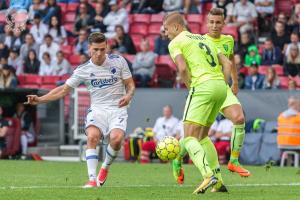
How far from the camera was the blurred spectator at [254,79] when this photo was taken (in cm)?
2477

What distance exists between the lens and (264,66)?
25828 millimetres

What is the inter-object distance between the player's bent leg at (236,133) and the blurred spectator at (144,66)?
11.0 metres

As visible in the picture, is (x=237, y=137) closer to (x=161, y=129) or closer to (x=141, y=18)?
(x=161, y=129)

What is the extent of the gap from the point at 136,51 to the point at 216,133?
19.5ft

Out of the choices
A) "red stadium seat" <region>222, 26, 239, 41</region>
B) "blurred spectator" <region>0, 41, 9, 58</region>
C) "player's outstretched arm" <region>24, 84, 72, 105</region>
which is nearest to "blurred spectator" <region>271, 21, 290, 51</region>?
"red stadium seat" <region>222, 26, 239, 41</region>

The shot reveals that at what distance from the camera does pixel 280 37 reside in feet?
87.0

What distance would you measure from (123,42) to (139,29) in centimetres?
151

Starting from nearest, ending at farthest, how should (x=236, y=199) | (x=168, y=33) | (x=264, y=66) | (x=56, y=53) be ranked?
(x=236, y=199)
(x=168, y=33)
(x=264, y=66)
(x=56, y=53)

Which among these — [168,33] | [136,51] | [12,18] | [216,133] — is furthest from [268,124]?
[168,33]

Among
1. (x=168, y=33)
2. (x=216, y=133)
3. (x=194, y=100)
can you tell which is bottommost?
(x=216, y=133)

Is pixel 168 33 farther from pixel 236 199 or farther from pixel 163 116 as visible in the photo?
pixel 163 116

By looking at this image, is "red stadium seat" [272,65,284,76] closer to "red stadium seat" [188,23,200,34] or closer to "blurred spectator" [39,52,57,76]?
"red stadium seat" [188,23,200,34]

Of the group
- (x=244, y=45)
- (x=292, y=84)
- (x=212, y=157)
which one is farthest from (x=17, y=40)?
(x=212, y=157)

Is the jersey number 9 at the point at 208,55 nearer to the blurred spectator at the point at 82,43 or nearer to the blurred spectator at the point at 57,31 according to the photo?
the blurred spectator at the point at 82,43
